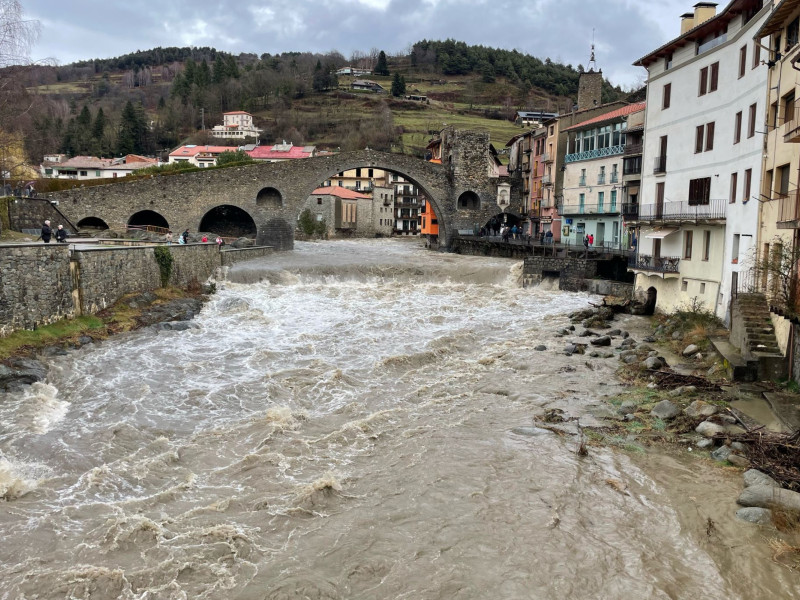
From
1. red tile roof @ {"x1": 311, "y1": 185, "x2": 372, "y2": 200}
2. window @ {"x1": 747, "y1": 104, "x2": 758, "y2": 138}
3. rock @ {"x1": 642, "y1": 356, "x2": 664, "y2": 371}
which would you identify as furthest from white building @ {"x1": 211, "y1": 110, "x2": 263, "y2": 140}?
rock @ {"x1": 642, "y1": 356, "x2": 664, "y2": 371}

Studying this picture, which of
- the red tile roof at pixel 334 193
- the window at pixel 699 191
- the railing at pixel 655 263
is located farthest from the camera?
the red tile roof at pixel 334 193

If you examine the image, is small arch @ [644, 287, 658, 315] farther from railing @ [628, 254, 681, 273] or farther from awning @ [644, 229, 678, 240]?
awning @ [644, 229, 678, 240]

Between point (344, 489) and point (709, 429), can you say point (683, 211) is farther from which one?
point (344, 489)

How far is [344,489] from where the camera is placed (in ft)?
30.3

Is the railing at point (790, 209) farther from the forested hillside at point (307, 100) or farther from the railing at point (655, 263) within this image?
the forested hillside at point (307, 100)

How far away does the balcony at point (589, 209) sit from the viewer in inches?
1438

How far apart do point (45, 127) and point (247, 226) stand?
52.4m

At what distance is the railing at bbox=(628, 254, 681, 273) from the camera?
22391mm

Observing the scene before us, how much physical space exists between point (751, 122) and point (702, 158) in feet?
11.8

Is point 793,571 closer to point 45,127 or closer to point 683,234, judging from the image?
point 683,234

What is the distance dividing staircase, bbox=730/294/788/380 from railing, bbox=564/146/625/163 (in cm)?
2130

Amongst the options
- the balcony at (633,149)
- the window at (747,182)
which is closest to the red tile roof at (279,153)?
the balcony at (633,149)

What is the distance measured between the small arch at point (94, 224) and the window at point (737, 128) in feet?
118

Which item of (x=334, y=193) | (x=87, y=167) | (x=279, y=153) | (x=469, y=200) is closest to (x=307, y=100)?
(x=279, y=153)
